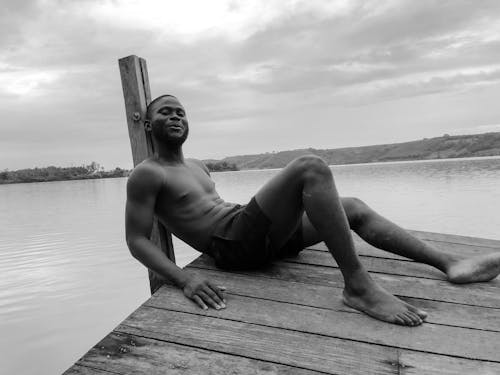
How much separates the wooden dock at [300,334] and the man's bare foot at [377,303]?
0.04 m

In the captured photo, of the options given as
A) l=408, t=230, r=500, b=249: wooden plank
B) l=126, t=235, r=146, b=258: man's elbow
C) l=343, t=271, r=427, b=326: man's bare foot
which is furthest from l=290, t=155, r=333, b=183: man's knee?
l=408, t=230, r=500, b=249: wooden plank

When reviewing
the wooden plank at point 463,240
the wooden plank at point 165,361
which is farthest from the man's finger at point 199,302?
the wooden plank at point 463,240

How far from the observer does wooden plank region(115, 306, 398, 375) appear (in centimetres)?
160

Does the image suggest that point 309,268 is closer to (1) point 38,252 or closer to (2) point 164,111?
(2) point 164,111

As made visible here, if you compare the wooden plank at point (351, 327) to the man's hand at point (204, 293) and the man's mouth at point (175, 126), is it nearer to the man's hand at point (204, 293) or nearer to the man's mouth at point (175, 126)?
the man's hand at point (204, 293)

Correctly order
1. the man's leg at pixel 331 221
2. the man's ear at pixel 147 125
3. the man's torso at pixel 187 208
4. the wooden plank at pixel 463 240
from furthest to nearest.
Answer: the wooden plank at pixel 463 240
the man's ear at pixel 147 125
the man's torso at pixel 187 208
the man's leg at pixel 331 221

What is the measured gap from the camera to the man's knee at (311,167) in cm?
211

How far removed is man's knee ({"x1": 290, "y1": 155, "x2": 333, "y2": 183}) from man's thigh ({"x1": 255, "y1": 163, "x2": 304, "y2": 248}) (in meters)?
0.02

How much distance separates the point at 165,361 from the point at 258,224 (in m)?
0.96

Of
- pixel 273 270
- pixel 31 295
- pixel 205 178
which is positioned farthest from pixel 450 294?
pixel 31 295

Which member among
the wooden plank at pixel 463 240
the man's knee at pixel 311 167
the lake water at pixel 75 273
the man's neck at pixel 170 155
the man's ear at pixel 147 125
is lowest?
the lake water at pixel 75 273

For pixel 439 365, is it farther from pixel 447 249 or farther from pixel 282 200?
pixel 447 249

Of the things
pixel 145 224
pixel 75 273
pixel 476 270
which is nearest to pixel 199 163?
pixel 145 224

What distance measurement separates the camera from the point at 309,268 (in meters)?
2.71
